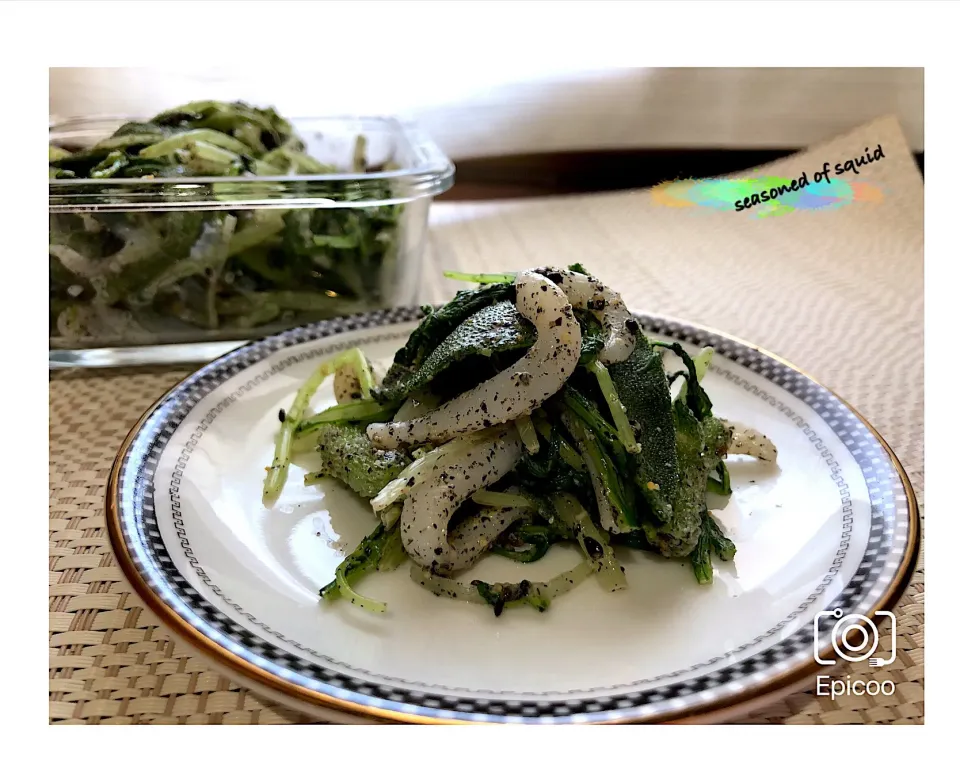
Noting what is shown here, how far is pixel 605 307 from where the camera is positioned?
3.94ft

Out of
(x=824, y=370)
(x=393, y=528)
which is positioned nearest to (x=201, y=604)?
(x=393, y=528)

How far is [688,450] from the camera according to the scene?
45.6 inches

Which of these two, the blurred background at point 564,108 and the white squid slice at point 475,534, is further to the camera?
the blurred background at point 564,108

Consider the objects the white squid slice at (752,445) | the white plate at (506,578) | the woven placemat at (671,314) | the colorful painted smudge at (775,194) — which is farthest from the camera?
the colorful painted smudge at (775,194)

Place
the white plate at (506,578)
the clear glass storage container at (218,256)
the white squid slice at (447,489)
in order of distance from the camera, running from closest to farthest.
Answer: the white plate at (506,578) < the white squid slice at (447,489) < the clear glass storage container at (218,256)

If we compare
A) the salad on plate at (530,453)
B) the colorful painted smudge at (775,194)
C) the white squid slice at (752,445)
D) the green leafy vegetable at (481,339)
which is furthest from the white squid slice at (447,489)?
the colorful painted smudge at (775,194)

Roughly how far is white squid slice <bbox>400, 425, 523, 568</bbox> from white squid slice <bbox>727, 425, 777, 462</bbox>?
372 millimetres

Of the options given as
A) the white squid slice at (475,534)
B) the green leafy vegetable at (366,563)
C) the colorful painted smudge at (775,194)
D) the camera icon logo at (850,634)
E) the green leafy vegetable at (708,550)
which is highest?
the colorful painted smudge at (775,194)

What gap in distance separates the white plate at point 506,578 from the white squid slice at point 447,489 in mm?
63

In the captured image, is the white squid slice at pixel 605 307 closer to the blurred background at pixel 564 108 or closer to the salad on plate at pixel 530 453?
the salad on plate at pixel 530 453

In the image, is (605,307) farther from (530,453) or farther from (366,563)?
(366,563)

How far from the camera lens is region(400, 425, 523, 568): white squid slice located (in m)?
1.07

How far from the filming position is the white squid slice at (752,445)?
1272mm

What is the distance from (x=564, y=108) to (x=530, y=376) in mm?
1638
